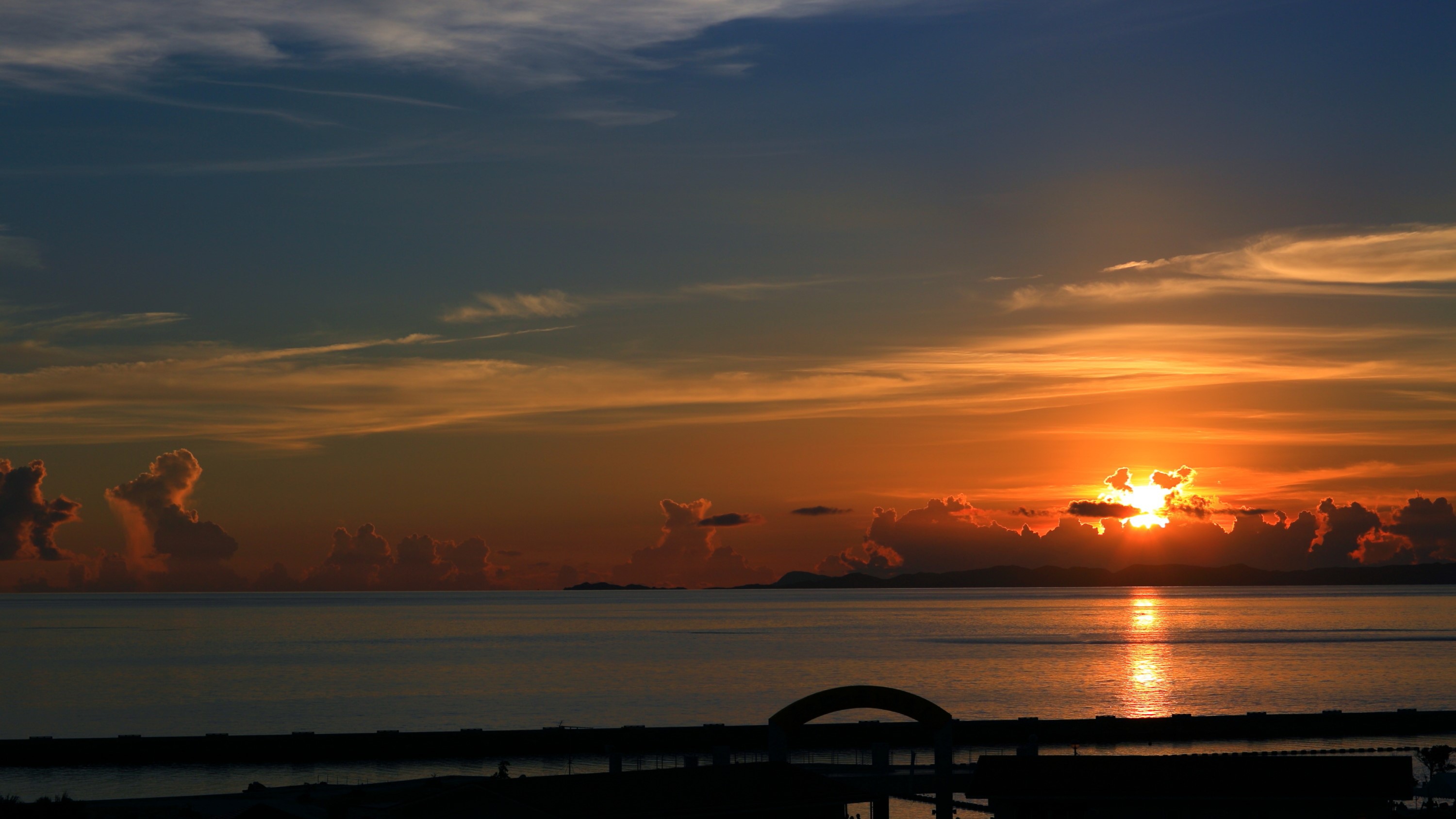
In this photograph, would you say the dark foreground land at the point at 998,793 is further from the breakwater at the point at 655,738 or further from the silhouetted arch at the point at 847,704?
the breakwater at the point at 655,738

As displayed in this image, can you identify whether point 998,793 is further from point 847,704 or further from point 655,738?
point 655,738

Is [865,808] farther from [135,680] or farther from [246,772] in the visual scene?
[135,680]

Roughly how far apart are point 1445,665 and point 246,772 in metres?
144

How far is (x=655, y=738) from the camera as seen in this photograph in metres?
84.4

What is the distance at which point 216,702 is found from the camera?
122062mm

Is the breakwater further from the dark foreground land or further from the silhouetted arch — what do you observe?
the silhouetted arch

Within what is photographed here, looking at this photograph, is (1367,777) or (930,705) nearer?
(1367,777)

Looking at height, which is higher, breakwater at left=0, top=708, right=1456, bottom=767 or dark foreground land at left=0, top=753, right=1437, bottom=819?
dark foreground land at left=0, top=753, right=1437, bottom=819

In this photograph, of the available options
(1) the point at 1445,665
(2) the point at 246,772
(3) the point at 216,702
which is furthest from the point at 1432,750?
(1) the point at 1445,665

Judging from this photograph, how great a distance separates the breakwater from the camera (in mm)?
78125

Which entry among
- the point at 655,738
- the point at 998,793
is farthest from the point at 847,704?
the point at 655,738

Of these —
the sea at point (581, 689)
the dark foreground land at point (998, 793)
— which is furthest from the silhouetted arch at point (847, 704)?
the sea at point (581, 689)

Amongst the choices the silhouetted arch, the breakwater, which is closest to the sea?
the breakwater

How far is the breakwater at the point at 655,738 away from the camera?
78125 mm
